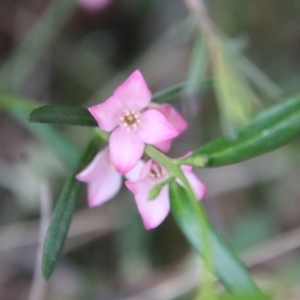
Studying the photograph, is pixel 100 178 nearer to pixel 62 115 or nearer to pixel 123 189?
pixel 62 115

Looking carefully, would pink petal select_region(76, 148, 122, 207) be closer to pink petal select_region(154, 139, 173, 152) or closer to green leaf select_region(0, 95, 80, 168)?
pink petal select_region(154, 139, 173, 152)

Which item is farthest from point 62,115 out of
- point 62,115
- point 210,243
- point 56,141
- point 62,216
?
point 56,141

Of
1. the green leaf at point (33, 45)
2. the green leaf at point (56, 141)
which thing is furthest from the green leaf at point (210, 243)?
the green leaf at point (33, 45)

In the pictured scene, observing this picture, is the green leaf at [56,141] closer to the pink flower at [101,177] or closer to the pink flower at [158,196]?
the pink flower at [101,177]

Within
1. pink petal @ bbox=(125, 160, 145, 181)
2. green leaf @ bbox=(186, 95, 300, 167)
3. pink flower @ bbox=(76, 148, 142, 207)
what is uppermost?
pink flower @ bbox=(76, 148, 142, 207)

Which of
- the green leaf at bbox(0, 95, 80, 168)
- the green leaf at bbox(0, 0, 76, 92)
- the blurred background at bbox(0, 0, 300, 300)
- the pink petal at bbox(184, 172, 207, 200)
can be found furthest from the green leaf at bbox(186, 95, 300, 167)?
the green leaf at bbox(0, 0, 76, 92)

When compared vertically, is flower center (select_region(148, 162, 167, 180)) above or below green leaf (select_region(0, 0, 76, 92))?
below
